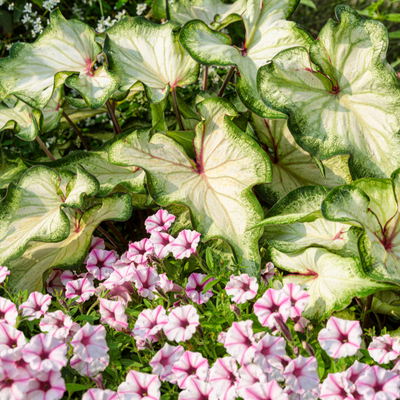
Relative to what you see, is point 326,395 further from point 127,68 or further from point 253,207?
point 127,68

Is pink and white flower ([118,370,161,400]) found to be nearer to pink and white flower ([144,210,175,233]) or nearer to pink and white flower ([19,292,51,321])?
pink and white flower ([19,292,51,321])

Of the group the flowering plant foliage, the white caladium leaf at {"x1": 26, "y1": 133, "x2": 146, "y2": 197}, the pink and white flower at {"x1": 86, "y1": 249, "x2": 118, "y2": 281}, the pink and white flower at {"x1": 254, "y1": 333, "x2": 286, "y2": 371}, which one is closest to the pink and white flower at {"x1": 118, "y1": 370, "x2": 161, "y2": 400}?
the flowering plant foliage

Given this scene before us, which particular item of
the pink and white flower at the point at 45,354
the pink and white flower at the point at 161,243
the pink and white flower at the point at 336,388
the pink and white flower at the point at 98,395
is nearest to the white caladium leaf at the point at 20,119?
the pink and white flower at the point at 161,243

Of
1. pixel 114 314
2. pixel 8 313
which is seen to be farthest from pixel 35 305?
pixel 114 314

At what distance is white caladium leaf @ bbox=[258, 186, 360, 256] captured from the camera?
1.18 meters

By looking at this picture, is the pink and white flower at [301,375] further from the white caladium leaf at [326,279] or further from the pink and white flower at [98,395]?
the pink and white flower at [98,395]

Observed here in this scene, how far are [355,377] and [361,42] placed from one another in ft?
3.22

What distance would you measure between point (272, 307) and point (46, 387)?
520 mm

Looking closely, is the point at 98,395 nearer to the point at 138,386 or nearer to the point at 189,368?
the point at 138,386

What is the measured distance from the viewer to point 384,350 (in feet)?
3.15

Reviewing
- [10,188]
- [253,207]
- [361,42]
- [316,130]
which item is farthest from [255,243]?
[10,188]

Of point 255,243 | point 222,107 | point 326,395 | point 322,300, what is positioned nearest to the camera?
point 326,395

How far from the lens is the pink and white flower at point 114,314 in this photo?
1.06m

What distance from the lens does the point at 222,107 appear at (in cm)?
A: 140
